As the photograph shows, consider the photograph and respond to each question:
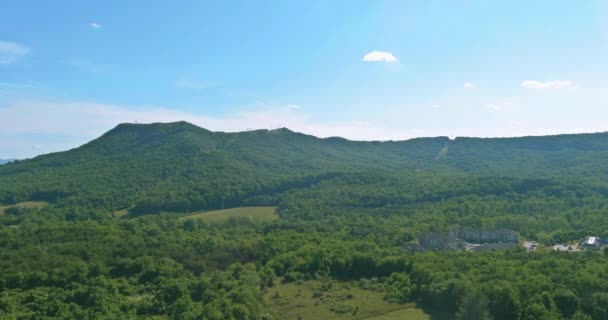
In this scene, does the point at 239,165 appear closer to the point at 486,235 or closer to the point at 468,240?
the point at 468,240

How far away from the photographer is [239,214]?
8231cm

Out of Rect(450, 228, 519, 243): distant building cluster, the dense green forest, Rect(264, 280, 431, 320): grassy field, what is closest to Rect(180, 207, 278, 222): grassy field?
the dense green forest

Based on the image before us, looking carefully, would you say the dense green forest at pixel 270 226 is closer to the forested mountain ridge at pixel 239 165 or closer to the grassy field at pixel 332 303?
the forested mountain ridge at pixel 239 165

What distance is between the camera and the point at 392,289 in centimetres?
3900

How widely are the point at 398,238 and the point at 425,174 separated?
55.8 m

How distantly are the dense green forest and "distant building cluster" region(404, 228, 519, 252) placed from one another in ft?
7.71

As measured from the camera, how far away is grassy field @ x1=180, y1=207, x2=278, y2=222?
255ft

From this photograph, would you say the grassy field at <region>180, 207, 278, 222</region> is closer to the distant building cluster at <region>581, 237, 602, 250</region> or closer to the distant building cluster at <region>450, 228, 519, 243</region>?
the distant building cluster at <region>450, 228, 519, 243</region>

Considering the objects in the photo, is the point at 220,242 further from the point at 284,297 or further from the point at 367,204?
the point at 367,204

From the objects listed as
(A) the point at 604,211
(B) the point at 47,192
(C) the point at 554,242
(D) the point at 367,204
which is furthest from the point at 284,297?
(B) the point at 47,192

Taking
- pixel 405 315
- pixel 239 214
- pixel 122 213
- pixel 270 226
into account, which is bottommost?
pixel 405 315

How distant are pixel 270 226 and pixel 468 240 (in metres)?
27.3

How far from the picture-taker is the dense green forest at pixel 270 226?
111 feet

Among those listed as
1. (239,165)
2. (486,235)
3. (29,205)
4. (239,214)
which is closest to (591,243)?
(486,235)
